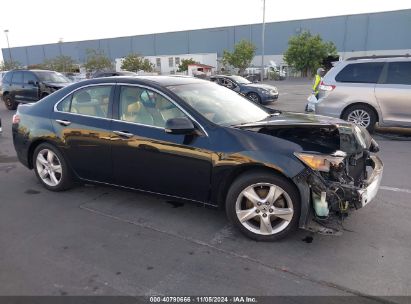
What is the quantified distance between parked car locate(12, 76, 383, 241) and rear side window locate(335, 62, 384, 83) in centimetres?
468

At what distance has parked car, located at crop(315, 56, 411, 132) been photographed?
26.1 feet

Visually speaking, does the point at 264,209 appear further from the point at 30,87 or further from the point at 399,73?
the point at 30,87

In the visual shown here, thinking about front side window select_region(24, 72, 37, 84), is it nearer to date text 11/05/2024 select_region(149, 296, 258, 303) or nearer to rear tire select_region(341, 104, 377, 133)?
rear tire select_region(341, 104, 377, 133)

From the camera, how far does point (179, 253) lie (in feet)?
11.1

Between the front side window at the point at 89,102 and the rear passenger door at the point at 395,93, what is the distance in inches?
248

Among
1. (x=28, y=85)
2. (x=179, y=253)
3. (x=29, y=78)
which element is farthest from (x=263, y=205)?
(x=29, y=78)

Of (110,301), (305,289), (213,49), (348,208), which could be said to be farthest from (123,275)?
(213,49)

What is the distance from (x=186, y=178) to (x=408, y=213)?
2574mm

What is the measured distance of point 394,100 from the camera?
796 cm

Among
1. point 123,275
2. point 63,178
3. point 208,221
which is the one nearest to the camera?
point 123,275

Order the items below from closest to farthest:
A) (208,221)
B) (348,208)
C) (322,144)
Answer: (348,208) < (322,144) < (208,221)

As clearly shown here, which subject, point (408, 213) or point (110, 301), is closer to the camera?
point (110, 301)

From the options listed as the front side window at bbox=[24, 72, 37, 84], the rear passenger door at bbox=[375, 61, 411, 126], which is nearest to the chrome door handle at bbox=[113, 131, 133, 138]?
the rear passenger door at bbox=[375, 61, 411, 126]

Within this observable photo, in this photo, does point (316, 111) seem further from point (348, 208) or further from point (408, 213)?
point (348, 208)
